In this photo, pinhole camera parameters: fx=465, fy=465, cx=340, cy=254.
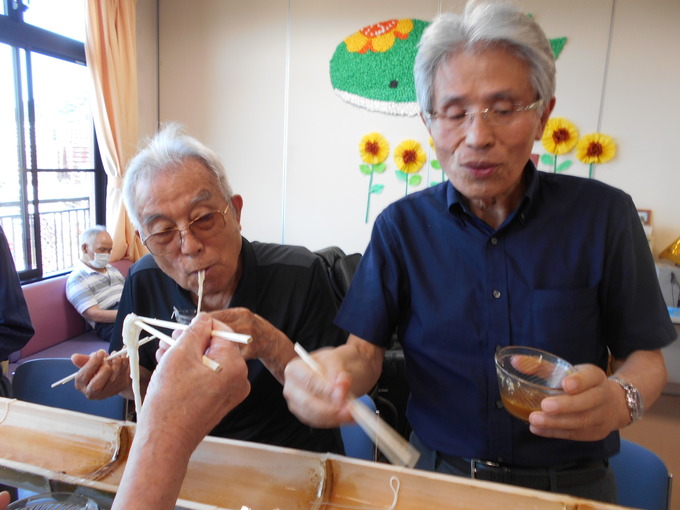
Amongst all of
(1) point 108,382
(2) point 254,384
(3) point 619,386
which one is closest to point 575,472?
(3) point 619,386

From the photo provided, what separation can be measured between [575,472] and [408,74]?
3.90 meters

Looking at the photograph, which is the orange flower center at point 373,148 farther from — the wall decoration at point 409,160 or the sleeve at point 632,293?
the sleeve at point 632,293

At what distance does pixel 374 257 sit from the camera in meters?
1.25

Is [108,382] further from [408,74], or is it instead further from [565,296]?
[408,74]

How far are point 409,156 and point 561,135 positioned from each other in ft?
4.29

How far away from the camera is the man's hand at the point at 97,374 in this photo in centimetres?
133

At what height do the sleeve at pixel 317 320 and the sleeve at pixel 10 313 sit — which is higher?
the sleeve at pixel 317 320

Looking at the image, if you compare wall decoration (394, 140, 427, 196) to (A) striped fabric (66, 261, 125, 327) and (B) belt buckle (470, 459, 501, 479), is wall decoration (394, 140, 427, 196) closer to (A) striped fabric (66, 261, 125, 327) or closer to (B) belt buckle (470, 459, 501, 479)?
(A) striped fabric (66, 261, 125, 327)

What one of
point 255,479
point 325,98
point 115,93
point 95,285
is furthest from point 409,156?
point 255,479

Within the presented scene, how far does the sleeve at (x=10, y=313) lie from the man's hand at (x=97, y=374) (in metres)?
1.09

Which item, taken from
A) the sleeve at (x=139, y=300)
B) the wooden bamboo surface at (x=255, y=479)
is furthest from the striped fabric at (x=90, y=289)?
the wooden bamboo surface at (x=255, y=479)

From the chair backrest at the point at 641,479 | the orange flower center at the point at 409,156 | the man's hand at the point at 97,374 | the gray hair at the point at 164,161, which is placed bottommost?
the chair backrest at the point at 641,479

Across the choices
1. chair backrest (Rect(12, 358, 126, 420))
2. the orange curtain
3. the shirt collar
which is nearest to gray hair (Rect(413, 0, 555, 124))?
the shirt collar

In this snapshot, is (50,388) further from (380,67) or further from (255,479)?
(380,67)
